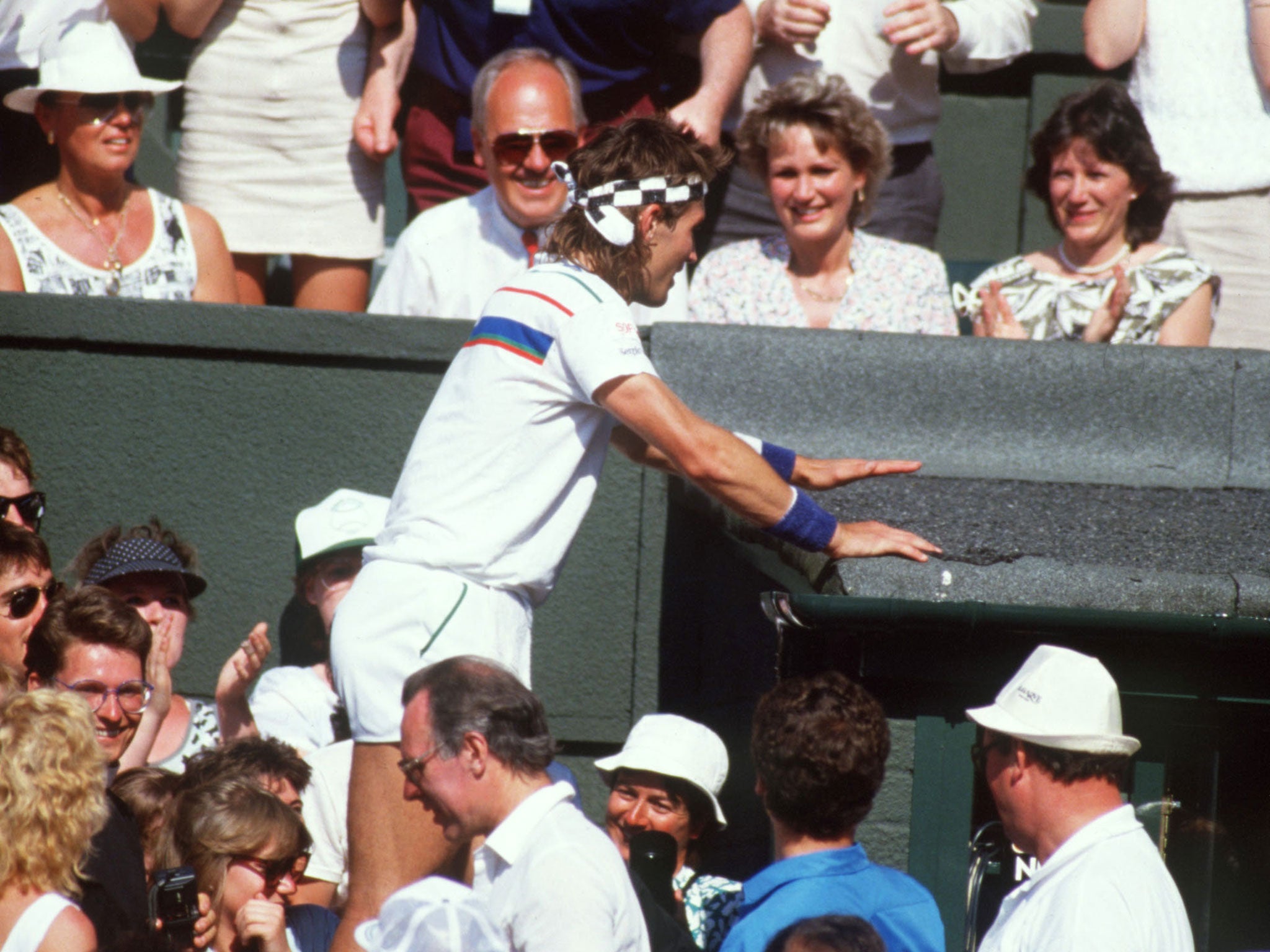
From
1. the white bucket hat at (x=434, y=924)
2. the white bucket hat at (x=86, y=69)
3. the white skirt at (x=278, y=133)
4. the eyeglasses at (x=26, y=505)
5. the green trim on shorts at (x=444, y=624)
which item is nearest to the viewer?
the white bucket hat at (x=434, y=924)

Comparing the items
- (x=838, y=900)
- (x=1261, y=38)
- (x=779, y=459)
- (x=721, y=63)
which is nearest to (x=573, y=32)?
(x=721, y=63)

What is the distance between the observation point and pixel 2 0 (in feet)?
21.4

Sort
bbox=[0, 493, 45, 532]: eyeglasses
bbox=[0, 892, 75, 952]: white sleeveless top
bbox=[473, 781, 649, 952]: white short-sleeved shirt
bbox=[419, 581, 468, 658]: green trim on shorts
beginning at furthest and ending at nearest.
→ bbox=[0, 493, 45, 532]: eyeglasses, bbox=[419, 581, 468, 658]: green trim on shorts, bbox=[0, 892, 75, 952]: white sleeveless top, bbox=[473, 781, 649, 952]: white short-sleeved shirt

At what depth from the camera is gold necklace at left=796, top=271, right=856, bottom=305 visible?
19.7ft

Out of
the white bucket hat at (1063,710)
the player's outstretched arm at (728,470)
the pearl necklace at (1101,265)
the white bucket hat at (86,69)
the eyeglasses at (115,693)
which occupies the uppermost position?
the white bucket hat at (86,69)

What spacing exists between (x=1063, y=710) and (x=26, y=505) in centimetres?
292

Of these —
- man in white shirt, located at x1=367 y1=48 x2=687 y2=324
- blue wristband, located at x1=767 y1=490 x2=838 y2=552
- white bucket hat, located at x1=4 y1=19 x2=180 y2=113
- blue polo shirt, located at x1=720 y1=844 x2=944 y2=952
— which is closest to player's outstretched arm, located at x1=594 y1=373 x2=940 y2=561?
blue wristband, located at x1=767 y1=490 x2=838 y2=552

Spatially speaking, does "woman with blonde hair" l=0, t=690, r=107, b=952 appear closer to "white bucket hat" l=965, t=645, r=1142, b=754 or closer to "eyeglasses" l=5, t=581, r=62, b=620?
"eyeglasses" l=5, t=581, r=62, b=620

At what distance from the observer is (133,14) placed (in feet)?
20.9

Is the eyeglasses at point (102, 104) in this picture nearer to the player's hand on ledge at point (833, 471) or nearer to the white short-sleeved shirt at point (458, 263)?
the white short-sleeved shirt at point (458, 263)

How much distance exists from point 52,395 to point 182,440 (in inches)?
17.7

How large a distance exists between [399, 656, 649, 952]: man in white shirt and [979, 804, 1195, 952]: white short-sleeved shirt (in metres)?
0.76

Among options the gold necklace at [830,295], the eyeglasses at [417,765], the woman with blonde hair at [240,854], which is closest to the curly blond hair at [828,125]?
the gold necklace at [830,295]

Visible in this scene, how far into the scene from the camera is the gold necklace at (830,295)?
6008 millimetres
